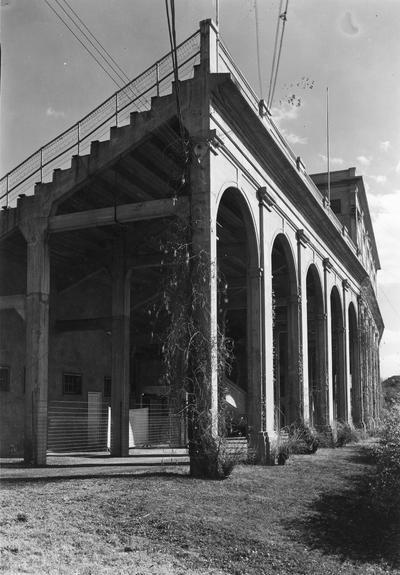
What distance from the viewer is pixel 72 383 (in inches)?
941

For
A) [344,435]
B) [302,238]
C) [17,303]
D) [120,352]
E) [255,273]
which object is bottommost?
[344,435]

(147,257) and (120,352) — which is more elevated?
(147,257)

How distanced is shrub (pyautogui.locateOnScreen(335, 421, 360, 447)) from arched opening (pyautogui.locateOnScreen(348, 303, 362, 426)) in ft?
34.5

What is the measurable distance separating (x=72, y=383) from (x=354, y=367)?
2296 centimetres

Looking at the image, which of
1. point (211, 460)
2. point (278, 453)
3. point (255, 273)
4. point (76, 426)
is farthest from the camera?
point (76, 426)

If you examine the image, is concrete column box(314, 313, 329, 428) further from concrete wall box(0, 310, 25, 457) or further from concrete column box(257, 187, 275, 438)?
concrete wall box(0, 310, 25, 457)

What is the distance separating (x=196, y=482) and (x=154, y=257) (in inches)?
398

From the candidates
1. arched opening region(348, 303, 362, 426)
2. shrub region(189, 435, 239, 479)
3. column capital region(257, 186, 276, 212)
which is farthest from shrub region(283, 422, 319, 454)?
arched opening region(348, 303, 362, 426)

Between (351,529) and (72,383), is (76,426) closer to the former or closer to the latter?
(72,383)

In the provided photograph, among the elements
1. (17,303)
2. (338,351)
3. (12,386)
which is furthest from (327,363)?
(17,303)

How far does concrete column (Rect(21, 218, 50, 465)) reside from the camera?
16.7 metres

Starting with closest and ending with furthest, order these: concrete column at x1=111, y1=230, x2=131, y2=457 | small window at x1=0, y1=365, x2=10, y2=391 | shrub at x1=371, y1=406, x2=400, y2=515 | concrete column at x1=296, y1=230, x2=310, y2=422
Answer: shrub at x1=371, y1=406, x2=400, y2=515 → small window at x1=0, y1=365, x2=10, y2=391 → concrete column at x1=111, y1=230, x2=131, y2=457 → concrete column at x1=296, y1=230, x2=310, y2=422

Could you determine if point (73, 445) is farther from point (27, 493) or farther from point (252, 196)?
point (27, 493)

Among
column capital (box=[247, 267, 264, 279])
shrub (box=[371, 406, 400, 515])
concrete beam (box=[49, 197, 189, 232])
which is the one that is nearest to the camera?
shrub (box=[371, 406, 400, 515])
